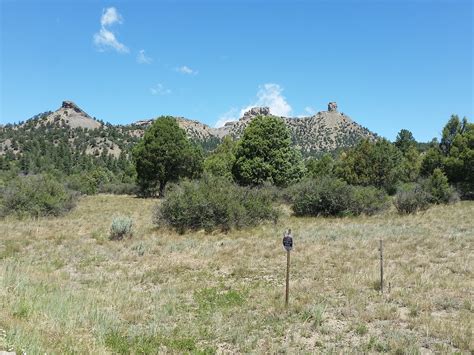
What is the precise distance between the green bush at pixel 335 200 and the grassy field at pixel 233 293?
7.42m

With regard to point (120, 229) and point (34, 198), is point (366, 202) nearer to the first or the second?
point (120, 229)

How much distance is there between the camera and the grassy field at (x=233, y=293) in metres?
6.38

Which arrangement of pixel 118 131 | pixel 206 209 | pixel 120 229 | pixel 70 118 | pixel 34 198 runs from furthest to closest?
pixel 70 118 < pixel 118 131 < pixel 34 198 < pixel 206 209 < pixel 120 229

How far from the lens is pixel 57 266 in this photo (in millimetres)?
12078

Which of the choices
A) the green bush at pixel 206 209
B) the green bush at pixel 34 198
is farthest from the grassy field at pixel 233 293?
the green bush at pixel 34 198

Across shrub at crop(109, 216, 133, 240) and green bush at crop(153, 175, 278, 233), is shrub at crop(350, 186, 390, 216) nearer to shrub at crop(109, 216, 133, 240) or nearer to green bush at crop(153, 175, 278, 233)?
green bush at crop(153, 175, 278, 233)

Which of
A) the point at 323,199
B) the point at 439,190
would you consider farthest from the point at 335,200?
the point at 439,190

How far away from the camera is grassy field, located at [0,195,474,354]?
6.38 meters

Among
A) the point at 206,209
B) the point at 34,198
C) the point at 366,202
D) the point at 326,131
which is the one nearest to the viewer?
the point at 206,209

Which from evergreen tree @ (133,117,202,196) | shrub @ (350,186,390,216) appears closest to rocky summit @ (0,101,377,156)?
evergreen tree @ (133,117,202,196)

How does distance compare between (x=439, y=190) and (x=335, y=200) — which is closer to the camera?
(x=335, y=200)

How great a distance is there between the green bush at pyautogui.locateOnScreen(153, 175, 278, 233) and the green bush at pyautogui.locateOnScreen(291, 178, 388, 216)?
233 inches

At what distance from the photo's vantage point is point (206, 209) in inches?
748

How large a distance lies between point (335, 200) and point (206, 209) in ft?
32.1
